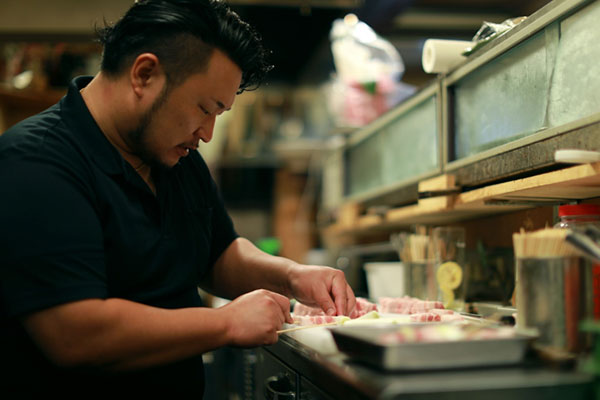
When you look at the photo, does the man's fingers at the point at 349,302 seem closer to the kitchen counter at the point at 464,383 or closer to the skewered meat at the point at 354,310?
the skewered meat at the point at 354,310

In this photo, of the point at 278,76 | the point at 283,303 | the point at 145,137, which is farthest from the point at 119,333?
the point at 278,76

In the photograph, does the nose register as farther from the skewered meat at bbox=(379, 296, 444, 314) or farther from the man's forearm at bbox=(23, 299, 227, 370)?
the skewered meat at bbox=(379, 296, 444, 314)

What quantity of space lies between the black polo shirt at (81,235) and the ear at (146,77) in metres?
0.13

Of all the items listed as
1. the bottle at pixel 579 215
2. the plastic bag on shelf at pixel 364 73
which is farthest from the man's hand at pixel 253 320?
the plastic bag on shelf at pixel 364 73

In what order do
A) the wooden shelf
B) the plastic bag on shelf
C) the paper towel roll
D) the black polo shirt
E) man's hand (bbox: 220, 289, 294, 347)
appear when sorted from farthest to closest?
the plastic bag on shelf, the paper towel roll, the wooden shelf, man's hand (bbox: 220, 289, 294, 347), the black polo shirt

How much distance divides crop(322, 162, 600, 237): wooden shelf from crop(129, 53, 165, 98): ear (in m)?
0.91

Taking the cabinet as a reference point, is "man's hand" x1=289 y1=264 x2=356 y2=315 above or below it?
above

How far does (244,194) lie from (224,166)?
308mm

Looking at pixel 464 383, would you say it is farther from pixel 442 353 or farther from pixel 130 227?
pixel 130 227

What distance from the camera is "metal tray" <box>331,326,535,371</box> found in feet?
2.82

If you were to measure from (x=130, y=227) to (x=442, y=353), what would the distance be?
744mm

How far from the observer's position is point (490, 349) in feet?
2.92

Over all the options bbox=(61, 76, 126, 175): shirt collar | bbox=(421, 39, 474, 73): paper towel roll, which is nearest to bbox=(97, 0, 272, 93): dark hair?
bbox=(61, 76, 126, 175): shirt collar

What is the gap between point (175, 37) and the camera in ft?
4.37
